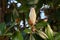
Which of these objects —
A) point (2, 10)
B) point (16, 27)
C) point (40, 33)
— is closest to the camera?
point (40, 33)

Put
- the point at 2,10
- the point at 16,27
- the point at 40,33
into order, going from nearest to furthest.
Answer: the point at 40,33 < the point at 16,27 < the point at 2,10

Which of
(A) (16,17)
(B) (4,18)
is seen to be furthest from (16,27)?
(B) (4,18)

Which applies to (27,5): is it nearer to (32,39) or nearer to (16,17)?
(16,17)

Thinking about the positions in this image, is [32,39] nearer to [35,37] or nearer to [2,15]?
[35,37]

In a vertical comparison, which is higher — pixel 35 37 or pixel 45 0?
pixel 45 0

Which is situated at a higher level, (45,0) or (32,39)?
(45,0)

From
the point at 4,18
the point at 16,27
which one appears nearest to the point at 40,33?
the point at 16,27

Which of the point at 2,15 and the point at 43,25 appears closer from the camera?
the point at 43,25

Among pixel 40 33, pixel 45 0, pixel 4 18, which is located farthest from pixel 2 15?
pixel 40 33
